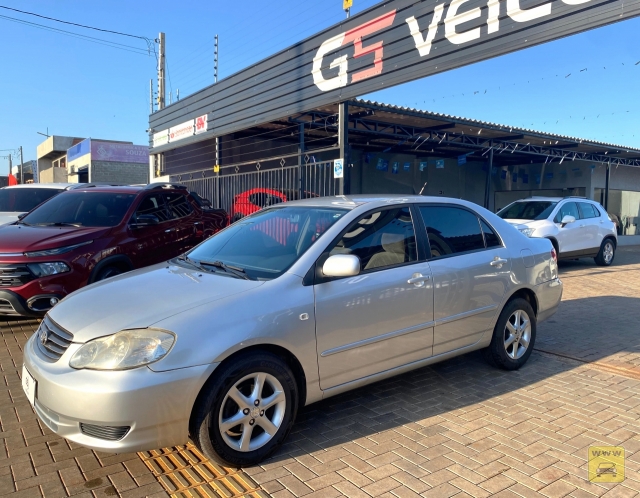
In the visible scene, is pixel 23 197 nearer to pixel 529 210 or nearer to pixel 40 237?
pixel 40 237

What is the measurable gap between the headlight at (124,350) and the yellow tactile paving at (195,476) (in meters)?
0.77

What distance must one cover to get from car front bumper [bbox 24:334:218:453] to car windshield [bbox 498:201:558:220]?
10.3 meters

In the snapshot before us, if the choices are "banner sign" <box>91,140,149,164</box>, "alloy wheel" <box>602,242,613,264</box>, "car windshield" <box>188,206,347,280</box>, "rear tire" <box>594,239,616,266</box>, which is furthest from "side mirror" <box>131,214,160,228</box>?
"banner sign" <box>91,140,149,164</box>

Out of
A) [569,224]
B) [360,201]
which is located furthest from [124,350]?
[569,224]

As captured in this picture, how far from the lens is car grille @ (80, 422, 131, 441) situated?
8.81 ft

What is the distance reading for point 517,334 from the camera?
15.7 ft

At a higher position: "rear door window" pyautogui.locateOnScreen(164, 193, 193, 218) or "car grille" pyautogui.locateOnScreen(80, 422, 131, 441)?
"rear door window" pyautogui.locateOnScreen(164, 193, 193, 218)

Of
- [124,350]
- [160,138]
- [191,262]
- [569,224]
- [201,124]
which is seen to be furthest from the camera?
[160,138]

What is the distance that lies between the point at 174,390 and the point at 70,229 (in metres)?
4.12

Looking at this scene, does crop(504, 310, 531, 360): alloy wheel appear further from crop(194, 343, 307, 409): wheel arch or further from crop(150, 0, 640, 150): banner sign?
crop(150, 0, 640, 150): banner sign

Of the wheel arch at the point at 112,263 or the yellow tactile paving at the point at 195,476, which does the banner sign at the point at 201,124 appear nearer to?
the wheel arch at the point at 112,263

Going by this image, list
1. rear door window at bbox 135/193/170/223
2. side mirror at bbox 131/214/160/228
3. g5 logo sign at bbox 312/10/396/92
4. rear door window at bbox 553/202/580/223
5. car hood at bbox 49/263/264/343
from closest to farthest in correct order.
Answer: car hood at bbox 49/263/264/343, side mirror at bbox 131/214/160/228, rear door window at bbox 135/193/170/223, g5 logo sign at bbox 312/10/396/92, rear door window at bbox 553/202/580/223

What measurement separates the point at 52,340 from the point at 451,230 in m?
3.18

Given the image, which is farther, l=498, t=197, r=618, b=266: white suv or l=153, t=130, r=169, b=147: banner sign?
l=153, t=130, r=169, b=147: banner sign
